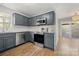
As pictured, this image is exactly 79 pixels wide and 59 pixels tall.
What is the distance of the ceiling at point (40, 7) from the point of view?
1.42 metres

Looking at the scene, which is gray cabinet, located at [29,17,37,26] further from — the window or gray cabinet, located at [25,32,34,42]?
the window

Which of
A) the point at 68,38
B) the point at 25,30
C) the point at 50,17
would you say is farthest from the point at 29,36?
the point at 68,38

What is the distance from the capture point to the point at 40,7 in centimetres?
146

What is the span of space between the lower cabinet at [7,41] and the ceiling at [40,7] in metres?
0.42

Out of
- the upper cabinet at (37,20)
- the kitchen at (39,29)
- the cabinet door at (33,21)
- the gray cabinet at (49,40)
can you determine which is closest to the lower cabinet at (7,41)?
the kitchen at (39,29)

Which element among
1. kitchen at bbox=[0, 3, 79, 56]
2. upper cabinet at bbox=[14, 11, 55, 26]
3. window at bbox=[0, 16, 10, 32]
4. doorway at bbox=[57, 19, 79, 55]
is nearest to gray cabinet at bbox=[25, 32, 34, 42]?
kitchen at bbox=[0, 3, 79, 56]

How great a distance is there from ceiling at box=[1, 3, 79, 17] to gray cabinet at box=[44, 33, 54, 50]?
1.24 ft

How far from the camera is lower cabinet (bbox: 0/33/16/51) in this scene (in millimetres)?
1414

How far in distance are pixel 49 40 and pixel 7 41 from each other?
0.65 meters

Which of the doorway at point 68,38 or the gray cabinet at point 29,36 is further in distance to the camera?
the gray cabinet at point 29,36

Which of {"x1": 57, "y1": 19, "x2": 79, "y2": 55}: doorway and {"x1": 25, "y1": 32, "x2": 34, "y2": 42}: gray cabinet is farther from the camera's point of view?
{"x1": 25, "y1": 32, "x2": 34, "y2": 42}: gray cabinet

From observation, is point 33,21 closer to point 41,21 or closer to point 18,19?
point 41,21

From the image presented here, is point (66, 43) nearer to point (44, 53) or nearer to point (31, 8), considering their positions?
point (44, 53)

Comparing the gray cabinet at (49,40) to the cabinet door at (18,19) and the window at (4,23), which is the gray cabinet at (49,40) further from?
the window at (4,23)
